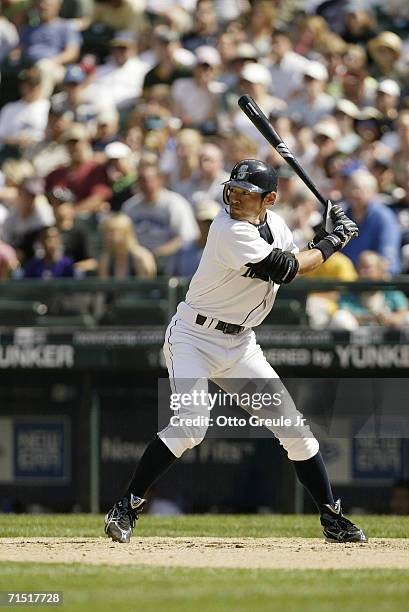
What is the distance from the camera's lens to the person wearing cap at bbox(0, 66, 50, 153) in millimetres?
14117

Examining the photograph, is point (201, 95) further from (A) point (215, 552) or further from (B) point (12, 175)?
(A) point (215, 552)

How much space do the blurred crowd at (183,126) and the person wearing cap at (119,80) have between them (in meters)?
0.02

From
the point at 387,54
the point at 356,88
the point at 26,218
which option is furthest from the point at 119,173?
the point at 387,54

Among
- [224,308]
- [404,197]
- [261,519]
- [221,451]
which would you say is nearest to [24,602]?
[224,308]

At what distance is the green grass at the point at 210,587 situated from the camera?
201 inches

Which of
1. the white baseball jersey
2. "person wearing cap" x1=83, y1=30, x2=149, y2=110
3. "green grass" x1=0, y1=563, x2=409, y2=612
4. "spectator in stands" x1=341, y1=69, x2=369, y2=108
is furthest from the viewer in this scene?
"person wearing cap" x1=83, y1=30, x2=149, y2=110

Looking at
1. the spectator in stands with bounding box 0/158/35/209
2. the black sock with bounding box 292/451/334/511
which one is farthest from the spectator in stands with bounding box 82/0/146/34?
the black sock with bounding box 292/451/334/511

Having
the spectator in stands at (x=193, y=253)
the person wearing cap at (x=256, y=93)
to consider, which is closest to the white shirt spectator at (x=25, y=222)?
the spectator in stands at (x=193, y=253)

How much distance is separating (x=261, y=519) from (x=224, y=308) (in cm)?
264

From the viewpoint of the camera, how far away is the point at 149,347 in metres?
10.4

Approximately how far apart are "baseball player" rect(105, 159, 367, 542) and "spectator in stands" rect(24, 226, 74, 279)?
13.0 feet

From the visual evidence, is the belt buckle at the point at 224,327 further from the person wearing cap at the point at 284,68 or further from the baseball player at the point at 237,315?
the person wearing cap at the point at 284,68

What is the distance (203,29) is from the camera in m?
14.5

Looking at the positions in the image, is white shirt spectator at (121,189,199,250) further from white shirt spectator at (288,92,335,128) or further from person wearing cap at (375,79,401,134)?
person wearing cap at (375,79,401,134)
